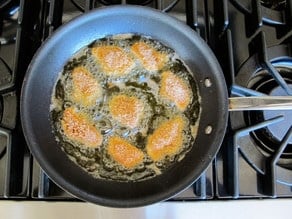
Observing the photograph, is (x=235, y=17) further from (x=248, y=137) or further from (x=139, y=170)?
(x=139, y=170)

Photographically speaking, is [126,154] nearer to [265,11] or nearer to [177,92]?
[177,92]

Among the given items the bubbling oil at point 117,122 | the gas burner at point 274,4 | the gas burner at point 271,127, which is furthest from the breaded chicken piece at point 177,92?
the gas burner at point 274,4

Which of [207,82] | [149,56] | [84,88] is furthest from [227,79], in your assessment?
[84,88]

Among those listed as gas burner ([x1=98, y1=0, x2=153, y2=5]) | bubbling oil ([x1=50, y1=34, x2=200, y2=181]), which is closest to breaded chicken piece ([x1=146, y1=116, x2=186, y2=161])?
bubbling oil ([x1=50, y1=34, x2=200, y2=181])

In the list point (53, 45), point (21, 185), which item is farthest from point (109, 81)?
point (21, 185)

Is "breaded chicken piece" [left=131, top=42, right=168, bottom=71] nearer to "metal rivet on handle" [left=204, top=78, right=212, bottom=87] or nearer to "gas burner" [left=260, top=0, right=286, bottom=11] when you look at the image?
"metal rivet on handle" [left=204, top=78, right=212, bottom=87]
